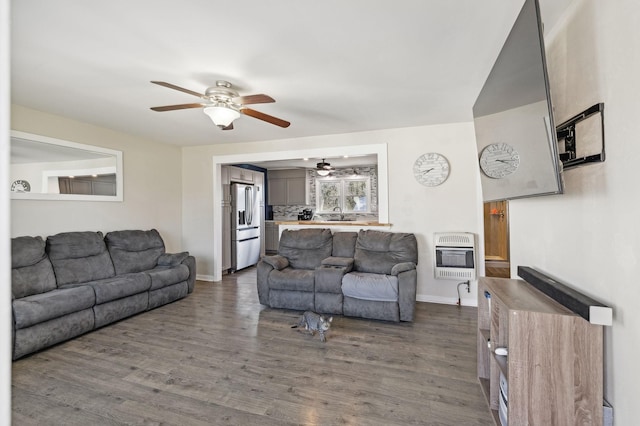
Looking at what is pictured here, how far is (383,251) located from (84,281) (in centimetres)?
353

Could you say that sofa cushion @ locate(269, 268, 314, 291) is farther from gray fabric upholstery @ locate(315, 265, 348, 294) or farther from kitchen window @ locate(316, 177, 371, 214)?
kitchen window @ locate(316, 177, 371, 214)

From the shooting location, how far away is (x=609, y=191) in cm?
138

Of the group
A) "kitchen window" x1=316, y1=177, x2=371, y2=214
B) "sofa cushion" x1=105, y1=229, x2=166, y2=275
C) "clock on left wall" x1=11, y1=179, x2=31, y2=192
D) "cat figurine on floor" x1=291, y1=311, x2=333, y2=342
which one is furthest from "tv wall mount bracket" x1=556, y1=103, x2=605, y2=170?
"kitchen window" x1=316, y1=177, x2=371, y2=214

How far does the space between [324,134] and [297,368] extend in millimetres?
3246

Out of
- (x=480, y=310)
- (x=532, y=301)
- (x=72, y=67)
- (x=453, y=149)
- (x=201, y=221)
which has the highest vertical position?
(x=72, y=67)

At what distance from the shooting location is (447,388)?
88.1 inches

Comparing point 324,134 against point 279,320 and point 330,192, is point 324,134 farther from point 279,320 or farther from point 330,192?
point 330,192

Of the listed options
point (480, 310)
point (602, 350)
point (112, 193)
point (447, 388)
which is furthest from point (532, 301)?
point (112, 193)

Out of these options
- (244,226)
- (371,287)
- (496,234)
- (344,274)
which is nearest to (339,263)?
(344,274)

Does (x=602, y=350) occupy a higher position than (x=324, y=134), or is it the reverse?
(x=324, y=134)

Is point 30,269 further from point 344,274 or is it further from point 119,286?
point 344,274

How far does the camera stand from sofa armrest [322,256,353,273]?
153 inches

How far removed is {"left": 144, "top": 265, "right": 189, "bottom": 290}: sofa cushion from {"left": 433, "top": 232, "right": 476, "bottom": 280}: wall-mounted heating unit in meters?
3.35

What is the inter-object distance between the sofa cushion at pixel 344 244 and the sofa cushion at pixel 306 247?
0.09m
